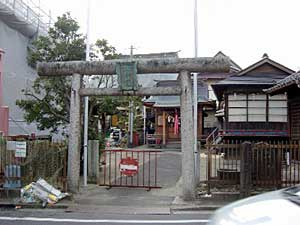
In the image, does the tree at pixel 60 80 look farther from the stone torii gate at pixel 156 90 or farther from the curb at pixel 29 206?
the curb at pixel 29 206

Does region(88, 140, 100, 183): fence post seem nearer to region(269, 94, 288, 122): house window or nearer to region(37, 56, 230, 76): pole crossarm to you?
region(37, 56, 230, 76): pole crossarm

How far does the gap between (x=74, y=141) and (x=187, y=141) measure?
11.3 feet

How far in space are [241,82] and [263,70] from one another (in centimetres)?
285

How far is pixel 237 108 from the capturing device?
861 inches

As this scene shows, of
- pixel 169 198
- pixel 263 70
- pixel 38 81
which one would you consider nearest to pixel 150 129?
pixel 263 70

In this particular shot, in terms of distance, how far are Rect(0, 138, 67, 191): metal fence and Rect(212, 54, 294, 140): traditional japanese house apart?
37.1ft

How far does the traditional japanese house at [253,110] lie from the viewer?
21.4 metres

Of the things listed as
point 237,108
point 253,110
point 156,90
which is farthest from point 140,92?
point 253,110

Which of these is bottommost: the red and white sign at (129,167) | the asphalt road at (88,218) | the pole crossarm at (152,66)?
the asphalt road at (88,218)

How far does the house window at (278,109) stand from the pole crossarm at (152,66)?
981 cm

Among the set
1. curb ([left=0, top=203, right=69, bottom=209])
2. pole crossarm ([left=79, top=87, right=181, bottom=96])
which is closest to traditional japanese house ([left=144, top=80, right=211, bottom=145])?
pole crossarm ([left=79, top=87, right=181, bottom=96])

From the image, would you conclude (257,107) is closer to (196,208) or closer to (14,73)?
(196,208)

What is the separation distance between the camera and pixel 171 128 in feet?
123

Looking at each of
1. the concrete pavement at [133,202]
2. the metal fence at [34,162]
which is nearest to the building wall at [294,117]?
the concrete pavement at [133,202]
